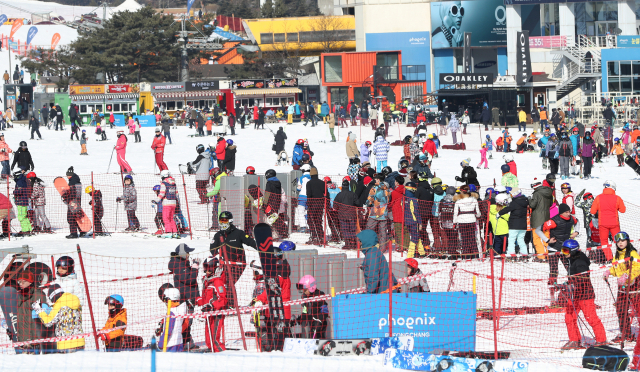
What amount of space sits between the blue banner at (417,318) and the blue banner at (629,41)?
40.5 meters

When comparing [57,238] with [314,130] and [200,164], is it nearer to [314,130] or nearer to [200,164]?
[200,164]

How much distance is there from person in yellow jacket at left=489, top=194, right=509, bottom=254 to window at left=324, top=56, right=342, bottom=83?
1731 inches

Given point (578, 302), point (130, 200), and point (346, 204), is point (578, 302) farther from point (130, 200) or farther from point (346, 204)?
point (130, 200)

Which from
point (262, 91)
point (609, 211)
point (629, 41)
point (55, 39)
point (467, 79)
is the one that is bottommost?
point (609, 211)

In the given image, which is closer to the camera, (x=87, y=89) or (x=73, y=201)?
(x=73, y=201)

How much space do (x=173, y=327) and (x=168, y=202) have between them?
271 inches

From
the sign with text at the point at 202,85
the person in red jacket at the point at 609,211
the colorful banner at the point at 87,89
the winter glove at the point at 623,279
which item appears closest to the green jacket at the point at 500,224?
the person in red jacket at the point at 609,211

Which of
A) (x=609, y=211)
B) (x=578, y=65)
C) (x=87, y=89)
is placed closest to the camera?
(x=609, y=211)

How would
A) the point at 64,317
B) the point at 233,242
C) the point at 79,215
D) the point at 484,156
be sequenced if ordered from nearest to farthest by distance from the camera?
the point at 64,317 < the point at 233,242 < the point at 79,215 < the point at 484,156

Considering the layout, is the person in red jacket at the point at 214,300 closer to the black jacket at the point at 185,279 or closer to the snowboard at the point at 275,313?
the black jacket at the point at 185,279

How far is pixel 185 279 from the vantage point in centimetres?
871

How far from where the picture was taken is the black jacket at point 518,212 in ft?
40.6

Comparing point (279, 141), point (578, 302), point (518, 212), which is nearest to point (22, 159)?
point (279, 141)

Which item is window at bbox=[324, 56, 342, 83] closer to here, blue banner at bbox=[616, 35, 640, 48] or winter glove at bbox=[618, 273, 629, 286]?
blue banner at bbox=[616, 35, 640, 48]
